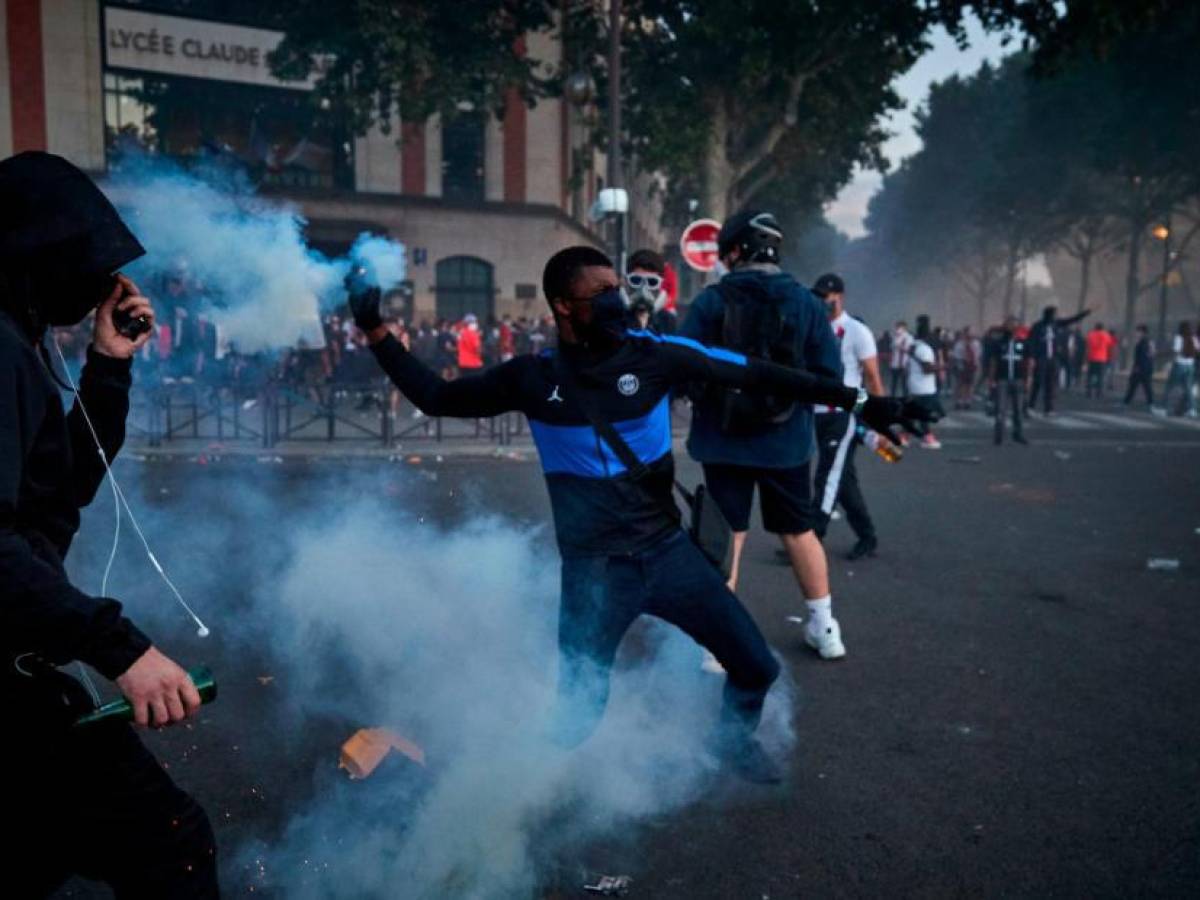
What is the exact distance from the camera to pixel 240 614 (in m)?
5.32

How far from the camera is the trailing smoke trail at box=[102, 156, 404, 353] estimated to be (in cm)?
341

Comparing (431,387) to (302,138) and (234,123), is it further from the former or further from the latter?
(302,138)

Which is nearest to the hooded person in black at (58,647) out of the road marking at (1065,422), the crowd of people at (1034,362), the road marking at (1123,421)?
the crowd of people at (1034,362)

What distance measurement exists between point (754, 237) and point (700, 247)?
9.07 m

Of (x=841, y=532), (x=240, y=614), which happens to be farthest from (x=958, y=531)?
(x=240, y=614)

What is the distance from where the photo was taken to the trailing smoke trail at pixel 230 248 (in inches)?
134

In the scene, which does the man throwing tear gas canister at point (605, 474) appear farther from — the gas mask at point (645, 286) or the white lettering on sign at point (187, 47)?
the white lettering on sign at point (187, 47)

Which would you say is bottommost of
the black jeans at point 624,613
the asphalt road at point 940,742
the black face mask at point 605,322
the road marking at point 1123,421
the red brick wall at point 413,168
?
the asphalt road at point 940,742

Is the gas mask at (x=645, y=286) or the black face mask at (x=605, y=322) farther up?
the gas mask at (x=645, y=286)

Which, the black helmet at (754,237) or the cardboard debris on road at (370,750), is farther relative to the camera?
the black helmet at (754,237)

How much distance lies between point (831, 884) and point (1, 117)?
2951 cm

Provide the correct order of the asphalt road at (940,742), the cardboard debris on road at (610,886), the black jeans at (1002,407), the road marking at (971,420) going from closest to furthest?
the cardboard debris on road at (610,886) < the asphalt road at (940,742) < the black jeans at (1002,407) < the road marking at (971,420)

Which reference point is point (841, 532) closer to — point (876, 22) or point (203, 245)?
point (203, 245)

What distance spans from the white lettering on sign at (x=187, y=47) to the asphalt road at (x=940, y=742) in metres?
22.9
